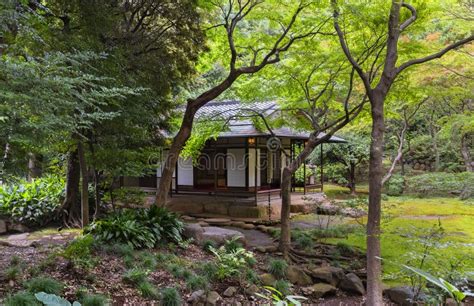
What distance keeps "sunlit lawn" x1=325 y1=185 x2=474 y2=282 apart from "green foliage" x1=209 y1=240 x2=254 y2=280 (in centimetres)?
246

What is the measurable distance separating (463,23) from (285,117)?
15.5ft

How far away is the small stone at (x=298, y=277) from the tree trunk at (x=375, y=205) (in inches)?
63.4

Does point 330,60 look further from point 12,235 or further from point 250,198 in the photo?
point 12,235

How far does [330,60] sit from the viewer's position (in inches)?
291

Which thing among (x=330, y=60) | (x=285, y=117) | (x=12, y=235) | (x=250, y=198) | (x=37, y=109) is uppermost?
(x=330, y=60)

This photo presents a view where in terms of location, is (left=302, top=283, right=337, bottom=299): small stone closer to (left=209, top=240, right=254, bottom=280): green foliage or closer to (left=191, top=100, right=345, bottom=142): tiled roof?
(left=209, top=240, right=254, bottom=280): green foliage

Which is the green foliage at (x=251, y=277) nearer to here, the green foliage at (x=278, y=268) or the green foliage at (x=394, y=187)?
the green foliage at (x=278, y=268)

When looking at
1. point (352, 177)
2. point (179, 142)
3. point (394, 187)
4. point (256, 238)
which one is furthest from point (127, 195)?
point (394, 187)

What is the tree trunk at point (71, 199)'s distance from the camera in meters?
10.0

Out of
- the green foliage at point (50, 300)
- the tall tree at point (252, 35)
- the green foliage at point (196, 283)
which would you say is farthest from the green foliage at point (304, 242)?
the green foliage at point (50, 300)

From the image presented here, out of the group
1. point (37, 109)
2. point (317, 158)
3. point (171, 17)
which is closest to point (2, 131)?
point (37, 109)

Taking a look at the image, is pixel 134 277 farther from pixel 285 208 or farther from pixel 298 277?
pixel 285 208

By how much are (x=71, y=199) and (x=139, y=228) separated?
4253 mm

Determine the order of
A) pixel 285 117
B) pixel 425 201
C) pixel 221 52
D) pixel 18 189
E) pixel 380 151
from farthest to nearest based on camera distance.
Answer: pixel 425 201 → pixel 18 189 → pixel 285 117 → pixel 221 52 → pixel 380 151
